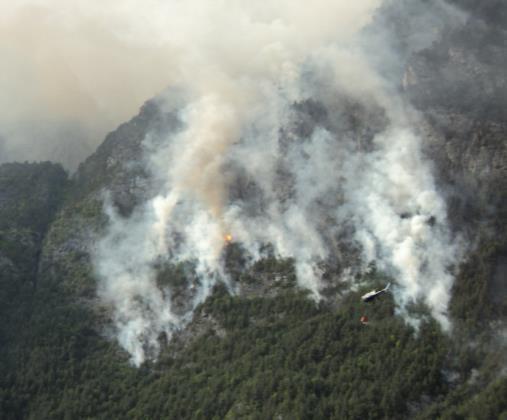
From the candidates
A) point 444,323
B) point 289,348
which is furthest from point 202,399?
point 444,323

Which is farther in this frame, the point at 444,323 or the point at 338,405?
the point at 444,323

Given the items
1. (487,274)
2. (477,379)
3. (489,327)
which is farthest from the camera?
(487,274)

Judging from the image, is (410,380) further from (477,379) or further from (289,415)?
(289,415)

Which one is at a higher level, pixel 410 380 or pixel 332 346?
pixel 332 346

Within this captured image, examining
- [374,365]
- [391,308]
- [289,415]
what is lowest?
[289,415]

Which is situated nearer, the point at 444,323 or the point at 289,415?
the point at 289,415

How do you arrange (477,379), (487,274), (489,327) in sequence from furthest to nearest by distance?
(487,274)
(489,327)
(477,379)

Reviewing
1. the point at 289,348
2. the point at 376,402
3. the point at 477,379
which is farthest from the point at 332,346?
the point at 477,379

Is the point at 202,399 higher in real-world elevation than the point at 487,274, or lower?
lower

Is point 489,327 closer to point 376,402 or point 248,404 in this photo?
point 376,402
